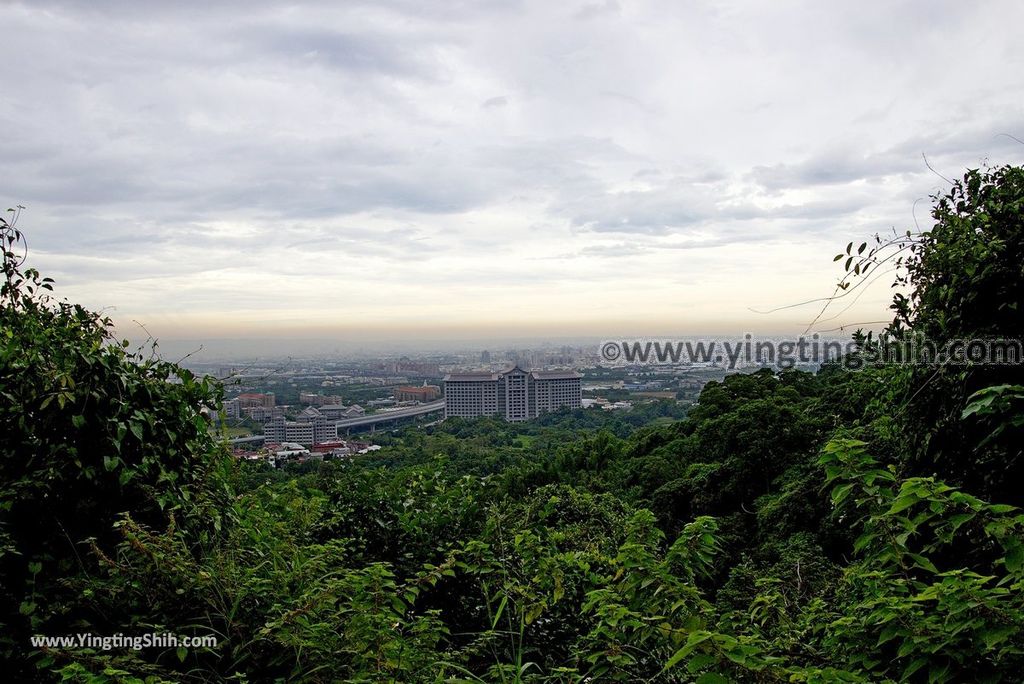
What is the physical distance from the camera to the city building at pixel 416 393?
69.7ft

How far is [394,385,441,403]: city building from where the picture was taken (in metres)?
21.2

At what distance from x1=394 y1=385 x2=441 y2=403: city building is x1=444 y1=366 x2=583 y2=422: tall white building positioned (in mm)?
818

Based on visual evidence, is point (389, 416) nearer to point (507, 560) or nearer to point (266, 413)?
point (266, 413)

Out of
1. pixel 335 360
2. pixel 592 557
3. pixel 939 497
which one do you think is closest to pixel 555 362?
pixel 335 360

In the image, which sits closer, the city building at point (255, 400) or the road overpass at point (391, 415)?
the city building at point (255, 400)

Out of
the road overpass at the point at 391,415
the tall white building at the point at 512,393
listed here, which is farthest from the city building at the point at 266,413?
the tall white building at the point at 512,393

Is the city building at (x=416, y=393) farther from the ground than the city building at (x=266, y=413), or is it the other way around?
the city building at (x=266, y=413)

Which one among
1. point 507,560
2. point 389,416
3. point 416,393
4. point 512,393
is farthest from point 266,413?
point 512,393

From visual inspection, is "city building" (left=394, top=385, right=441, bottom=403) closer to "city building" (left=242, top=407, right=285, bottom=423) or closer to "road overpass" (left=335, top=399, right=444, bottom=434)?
"road overpass" (left=335, top=399, right=444, bottom=434)

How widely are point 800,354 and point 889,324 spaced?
2141 mm

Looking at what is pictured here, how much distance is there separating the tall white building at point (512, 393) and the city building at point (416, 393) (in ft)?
2.68

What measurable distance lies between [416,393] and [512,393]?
350cm

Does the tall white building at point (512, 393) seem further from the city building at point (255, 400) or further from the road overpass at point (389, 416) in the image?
the city building at point (255, 400)

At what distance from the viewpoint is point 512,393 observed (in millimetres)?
22875
